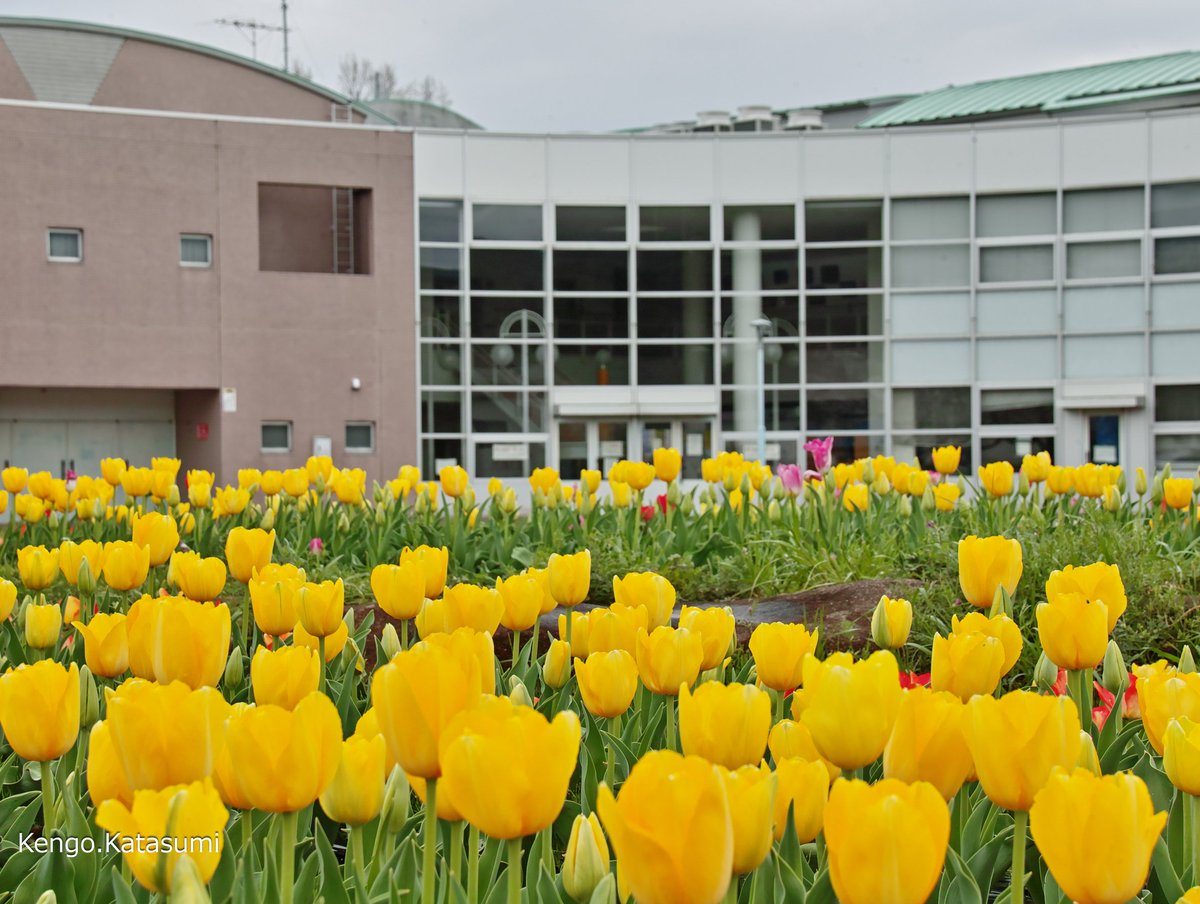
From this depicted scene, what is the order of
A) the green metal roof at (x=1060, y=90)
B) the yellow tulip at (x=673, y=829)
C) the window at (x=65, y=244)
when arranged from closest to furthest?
the yellow tulip at (x=673, y=829) < the window at (x=65, y=244) < the green metal roof at (x=1060, y=90)

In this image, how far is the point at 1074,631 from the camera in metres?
2.17

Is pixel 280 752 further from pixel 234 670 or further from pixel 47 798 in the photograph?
pixel 234 670

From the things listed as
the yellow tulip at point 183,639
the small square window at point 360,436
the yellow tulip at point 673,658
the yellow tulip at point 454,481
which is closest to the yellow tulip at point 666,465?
the yellow tulip at point 454,481

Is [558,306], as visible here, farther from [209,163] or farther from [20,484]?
[20,484]

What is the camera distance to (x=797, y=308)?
2628cm

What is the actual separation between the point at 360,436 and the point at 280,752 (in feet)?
80.9

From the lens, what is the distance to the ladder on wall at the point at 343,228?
26625mm

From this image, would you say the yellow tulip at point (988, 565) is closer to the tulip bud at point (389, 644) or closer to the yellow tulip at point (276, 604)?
the tulip bud at point (389, 644)

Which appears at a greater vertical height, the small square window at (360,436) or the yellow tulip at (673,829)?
the yellow tulip at (673,829)

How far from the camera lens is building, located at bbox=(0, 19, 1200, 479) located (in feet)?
81.2

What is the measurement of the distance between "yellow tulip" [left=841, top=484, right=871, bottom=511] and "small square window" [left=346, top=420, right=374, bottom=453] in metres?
19.8

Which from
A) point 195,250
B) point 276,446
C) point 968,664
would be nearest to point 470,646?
point 968,664

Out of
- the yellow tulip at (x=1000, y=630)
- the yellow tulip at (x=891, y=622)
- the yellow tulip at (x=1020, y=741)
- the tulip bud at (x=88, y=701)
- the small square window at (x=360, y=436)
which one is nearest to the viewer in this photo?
the yellow tulip at (x=1020, y=741)

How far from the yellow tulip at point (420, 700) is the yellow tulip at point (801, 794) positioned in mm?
471
